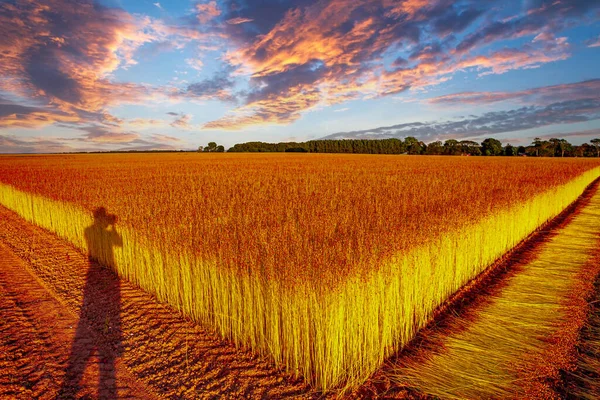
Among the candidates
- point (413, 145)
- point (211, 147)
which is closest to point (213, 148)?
point (211, 147)

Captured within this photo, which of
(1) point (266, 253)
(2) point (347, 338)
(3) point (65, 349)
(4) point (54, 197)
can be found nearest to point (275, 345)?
(2) point (347, 338)

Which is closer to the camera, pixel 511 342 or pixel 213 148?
pixel 511 342

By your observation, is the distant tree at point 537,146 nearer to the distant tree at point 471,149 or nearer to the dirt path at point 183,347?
the distant tree at point 471,149

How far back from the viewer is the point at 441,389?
10.3ft

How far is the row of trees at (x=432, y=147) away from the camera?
9869cm

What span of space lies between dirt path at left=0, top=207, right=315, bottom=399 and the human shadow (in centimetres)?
1

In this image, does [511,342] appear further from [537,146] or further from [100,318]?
[537,146]

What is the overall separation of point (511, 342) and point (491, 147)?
111837 mm

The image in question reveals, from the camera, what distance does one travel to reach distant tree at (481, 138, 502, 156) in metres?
98.4

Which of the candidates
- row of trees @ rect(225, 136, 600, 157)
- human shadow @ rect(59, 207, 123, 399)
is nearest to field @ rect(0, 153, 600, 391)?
human shadow @ rect(59, 207, 123, 399)

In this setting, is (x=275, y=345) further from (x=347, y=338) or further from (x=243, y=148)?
(x=243, y=148)

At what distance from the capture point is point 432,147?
104 m

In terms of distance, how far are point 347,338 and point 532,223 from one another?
8904 mm

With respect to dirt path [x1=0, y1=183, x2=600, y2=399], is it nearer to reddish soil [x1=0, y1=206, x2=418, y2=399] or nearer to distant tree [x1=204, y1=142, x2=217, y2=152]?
reddish soil [x1=0, y1=206, x2=418, y2=399]
